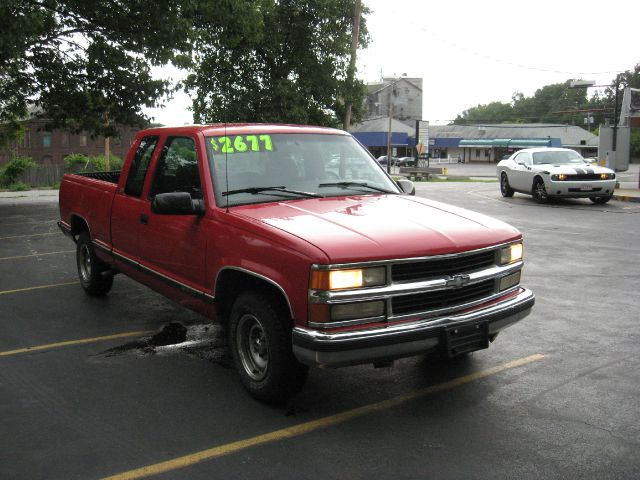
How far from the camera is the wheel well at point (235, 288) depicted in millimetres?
4152

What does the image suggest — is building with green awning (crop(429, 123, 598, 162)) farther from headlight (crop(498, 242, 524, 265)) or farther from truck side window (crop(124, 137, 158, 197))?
headlight (crop(498, 242, 524, 265))

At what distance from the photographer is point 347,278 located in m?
3.72

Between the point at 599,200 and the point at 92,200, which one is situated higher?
the point at 92,200

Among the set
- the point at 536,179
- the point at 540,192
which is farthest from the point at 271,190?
the point at 536,179

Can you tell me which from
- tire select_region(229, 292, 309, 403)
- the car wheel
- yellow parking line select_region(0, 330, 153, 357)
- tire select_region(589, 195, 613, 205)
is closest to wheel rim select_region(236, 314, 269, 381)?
tire select_region(229, 292, 309, 403)

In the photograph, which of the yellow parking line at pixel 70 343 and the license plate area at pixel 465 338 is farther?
the yellow parking line at pixel 70 343

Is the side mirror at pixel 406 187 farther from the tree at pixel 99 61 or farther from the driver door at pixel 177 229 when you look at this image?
the tree at pixel 99 61

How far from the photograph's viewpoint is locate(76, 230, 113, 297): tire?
721cm

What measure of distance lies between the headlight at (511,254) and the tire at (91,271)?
4536 mm

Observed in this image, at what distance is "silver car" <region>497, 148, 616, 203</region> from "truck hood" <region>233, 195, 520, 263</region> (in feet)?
47.6

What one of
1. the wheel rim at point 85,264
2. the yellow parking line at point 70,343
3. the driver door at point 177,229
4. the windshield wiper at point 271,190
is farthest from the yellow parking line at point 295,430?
the wheel rim at point 85,264

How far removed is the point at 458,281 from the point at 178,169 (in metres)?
2.64

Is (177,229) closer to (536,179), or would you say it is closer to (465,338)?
(465,338)

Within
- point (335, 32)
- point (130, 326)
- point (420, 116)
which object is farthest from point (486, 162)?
point (130, 326)
